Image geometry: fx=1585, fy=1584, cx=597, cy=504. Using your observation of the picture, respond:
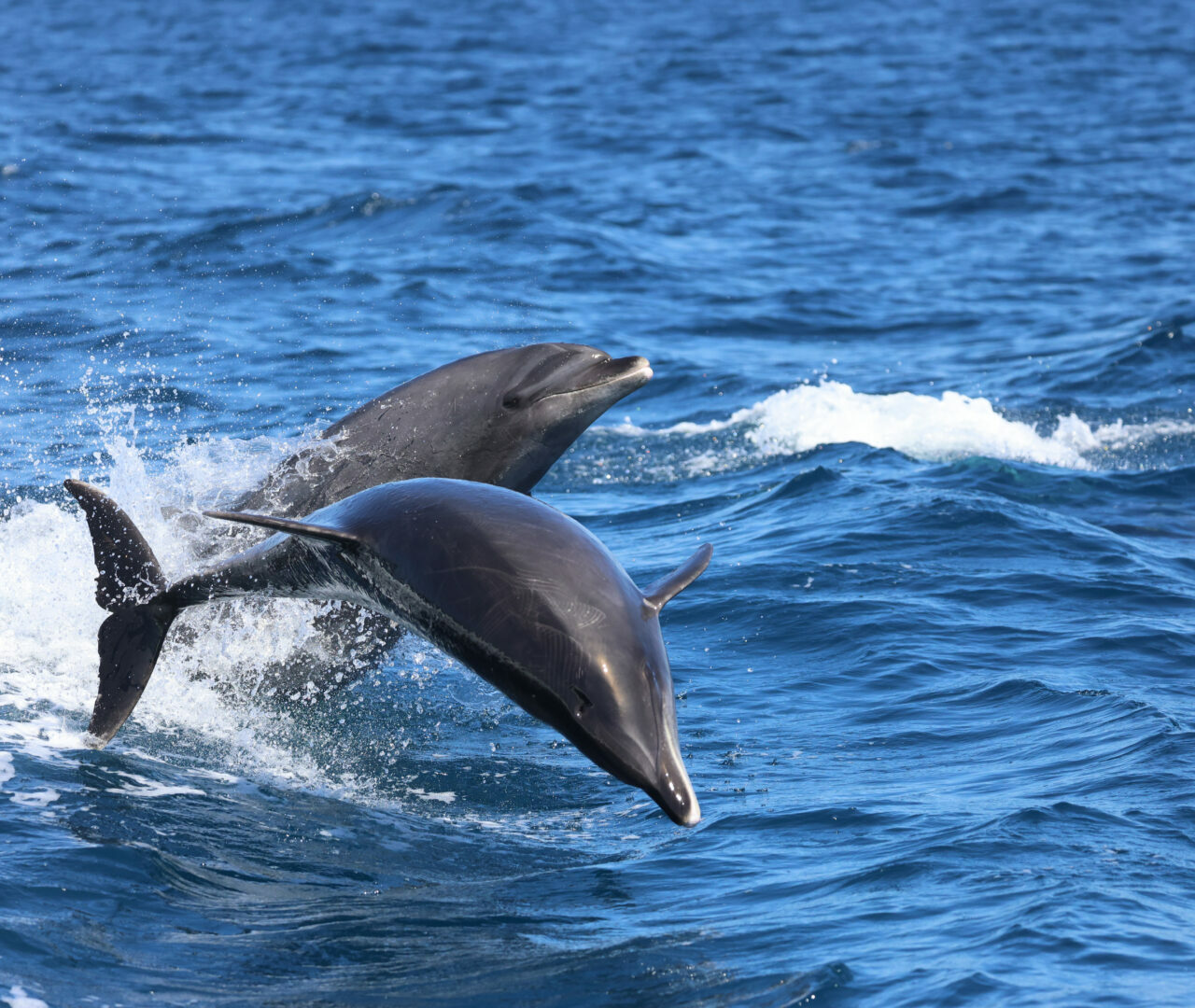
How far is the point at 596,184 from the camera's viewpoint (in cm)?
3409

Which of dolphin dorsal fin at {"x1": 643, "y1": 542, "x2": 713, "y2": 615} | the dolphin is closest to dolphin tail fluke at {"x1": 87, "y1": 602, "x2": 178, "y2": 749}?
the dolphin

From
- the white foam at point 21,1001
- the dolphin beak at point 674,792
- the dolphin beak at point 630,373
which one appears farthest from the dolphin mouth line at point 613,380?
the white foam at point 21,1001

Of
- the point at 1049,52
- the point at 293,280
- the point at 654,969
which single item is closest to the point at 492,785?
the point at 654,969

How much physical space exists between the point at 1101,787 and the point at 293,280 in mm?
17759

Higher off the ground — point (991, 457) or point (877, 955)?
point (877, 955)

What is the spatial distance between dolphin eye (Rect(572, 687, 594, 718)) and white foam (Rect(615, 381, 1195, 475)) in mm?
11676

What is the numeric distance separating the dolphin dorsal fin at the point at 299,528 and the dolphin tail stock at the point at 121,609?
1901mm

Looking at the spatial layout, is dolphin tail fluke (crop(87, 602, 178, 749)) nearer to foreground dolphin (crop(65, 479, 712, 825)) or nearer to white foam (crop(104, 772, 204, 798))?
white foam (crop(104, 772, 204, 798))

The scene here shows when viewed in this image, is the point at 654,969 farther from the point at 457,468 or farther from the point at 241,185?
the point at 241,185

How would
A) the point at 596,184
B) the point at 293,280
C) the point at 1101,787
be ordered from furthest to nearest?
the point at 596,184, the point at 293,280, the point at 1101,787

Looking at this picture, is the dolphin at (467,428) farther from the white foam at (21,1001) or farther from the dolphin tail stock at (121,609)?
the white foam at (21,1001)

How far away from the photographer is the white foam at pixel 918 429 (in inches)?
763

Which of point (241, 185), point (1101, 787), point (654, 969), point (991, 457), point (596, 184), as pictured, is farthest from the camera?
point (596, 184)

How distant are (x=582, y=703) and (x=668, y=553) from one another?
323 inches
